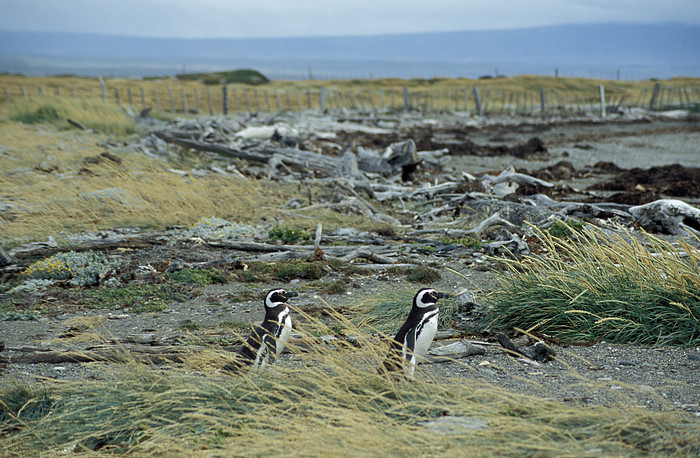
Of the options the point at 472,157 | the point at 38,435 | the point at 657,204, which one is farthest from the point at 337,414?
the point at 472,157

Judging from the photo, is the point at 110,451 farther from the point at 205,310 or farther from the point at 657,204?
the point at 657,204

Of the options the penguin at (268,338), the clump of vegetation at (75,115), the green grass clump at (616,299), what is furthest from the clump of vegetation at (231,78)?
the penguin at (268,338)

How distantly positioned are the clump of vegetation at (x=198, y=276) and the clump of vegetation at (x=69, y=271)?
836 millimetres

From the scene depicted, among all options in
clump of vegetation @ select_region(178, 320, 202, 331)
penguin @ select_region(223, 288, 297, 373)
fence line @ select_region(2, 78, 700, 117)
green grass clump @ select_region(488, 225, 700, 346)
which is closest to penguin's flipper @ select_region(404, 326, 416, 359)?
penguin @ select_region(223, 288, 297, 373)

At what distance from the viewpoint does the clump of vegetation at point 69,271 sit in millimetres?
6918

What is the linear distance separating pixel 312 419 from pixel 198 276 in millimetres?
4267

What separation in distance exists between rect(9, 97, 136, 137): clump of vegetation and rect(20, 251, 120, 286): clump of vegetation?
41.8ft

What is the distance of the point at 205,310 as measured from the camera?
242 inches

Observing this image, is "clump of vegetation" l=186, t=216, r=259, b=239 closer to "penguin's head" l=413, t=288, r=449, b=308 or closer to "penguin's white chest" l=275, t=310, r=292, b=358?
"penguin's white chest" l=275, t=310, r=292, b=358

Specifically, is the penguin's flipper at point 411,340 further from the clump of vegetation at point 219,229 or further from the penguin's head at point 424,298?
the clump of vegetation at point 219,229

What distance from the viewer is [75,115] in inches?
784

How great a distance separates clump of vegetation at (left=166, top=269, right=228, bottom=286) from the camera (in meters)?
A: 6.94

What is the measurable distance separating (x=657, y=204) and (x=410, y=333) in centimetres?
663

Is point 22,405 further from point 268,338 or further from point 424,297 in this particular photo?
point 424,297
